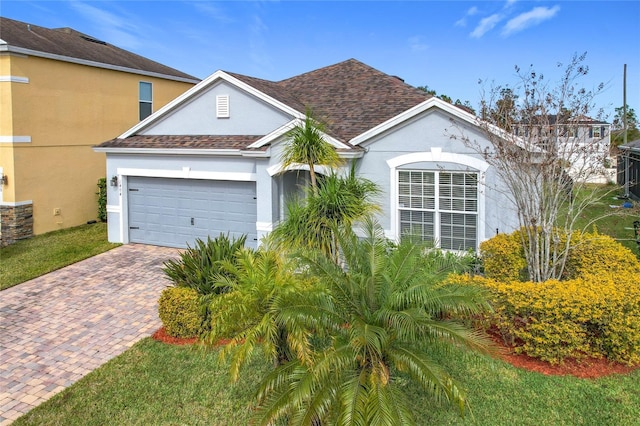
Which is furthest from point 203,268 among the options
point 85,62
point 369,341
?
point 85,62

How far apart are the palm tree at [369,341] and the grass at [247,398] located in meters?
0.81

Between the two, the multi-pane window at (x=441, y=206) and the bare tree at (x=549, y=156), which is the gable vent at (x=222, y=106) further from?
the bare tree at (x=549, y=156)

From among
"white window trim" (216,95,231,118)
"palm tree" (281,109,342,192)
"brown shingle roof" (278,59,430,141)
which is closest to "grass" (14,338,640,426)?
"palm tree" (281,109,342,192)

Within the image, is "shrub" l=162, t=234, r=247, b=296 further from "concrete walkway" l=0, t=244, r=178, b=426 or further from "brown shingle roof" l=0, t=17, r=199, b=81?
"brown shingle roof" l=0, t=17, r=199, b=81

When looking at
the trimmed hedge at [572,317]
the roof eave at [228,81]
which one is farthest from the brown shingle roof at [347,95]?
the trimmed hedge at [572,317]

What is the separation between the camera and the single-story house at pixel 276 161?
12.1m

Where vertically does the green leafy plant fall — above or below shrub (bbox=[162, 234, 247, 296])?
above

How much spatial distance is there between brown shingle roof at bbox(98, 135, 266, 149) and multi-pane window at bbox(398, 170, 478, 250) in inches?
198

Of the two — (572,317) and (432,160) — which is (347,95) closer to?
(432,160)

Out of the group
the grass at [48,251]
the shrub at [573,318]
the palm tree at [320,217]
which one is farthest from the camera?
the grass at [48,251]

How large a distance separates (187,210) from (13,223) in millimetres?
6226

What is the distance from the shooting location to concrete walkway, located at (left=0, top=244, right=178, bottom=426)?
780 cm

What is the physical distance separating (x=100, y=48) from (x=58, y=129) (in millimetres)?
5931

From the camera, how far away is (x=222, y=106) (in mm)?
15680
